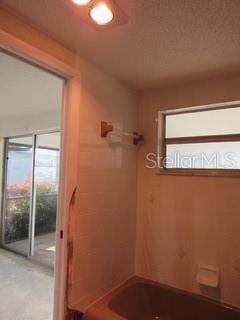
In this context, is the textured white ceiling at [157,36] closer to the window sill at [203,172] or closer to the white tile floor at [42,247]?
the window sill at [203,172]

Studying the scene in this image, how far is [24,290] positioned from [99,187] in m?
1.78

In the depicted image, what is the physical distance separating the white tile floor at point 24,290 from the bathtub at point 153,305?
0.75m

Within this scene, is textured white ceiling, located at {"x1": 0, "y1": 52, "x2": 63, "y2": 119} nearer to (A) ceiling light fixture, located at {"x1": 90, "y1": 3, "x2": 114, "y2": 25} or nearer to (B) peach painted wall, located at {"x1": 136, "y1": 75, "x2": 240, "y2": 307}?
(A) ceiling light fixture, located at {"x1": 90, "y1": 3, "x2": 114, "y2": 25}

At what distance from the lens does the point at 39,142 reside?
12.4ft

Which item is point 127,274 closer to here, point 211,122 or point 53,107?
point 211,122

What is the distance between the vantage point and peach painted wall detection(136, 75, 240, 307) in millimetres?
1902

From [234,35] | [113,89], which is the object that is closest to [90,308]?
[113,89]

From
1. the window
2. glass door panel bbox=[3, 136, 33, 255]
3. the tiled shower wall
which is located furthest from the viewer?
glass door panel bbox=[3, 136, 33, 255]

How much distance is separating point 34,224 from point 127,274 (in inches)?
82.1

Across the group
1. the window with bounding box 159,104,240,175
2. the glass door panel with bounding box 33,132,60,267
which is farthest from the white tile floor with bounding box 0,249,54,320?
the window with bounding box 159,104,240,175

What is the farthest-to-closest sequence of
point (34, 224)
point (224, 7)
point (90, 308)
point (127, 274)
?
point (34, 224)
point (127, 274)
point (90, 308)
point (224, 7)

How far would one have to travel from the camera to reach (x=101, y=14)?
46.7 inches

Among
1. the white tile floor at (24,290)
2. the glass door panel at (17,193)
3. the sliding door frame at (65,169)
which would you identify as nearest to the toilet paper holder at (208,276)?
the sliding door frame at (65,169)

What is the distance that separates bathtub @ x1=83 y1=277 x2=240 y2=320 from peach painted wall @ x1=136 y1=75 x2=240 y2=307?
0.26 ft
